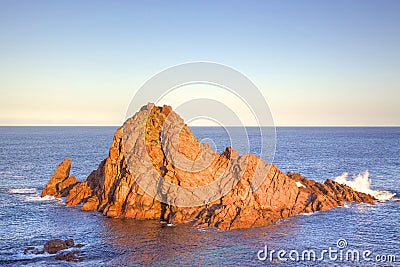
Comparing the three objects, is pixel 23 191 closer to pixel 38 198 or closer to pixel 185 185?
pixel 38 198

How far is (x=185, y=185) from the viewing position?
3199 inches

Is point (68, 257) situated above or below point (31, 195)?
below

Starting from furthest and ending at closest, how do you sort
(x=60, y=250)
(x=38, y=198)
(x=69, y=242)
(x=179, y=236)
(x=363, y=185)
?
(x=363, y=185)
(x=38, y=198)
(x=179, y=236)
(x=69, y=242)
(x=60, y=250)

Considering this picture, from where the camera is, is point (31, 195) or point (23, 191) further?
point (23, 191)

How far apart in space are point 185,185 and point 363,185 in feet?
194

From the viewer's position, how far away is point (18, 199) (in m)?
93.9

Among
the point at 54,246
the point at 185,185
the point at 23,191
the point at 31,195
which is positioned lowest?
the point at 54,246

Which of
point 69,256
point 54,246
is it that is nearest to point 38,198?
point 54,246

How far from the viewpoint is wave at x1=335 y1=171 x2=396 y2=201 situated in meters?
99.3

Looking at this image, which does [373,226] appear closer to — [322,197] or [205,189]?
[322,197]

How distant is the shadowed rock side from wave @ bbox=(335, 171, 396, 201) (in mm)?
6297

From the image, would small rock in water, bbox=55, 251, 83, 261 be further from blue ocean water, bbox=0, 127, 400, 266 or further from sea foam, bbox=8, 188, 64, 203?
sea foam, bbox=8, 188, 64, 203

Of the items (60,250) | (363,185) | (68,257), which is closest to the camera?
(68,257)

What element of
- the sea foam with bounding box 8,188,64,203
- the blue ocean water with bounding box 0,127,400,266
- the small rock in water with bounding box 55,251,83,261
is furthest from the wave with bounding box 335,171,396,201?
the sea foam with bounding box 8,188,64,203
